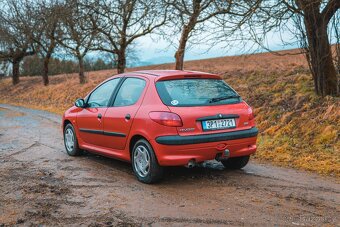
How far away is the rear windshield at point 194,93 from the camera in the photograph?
577cm

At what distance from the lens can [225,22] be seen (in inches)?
377

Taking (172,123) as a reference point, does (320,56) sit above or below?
above

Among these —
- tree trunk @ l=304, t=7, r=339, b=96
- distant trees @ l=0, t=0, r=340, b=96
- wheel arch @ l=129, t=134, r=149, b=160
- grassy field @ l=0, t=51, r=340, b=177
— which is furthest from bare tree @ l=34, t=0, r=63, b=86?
wheel arch @ l=129, t=134, r=149, b=160

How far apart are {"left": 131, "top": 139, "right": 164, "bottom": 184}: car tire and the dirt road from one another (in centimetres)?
12

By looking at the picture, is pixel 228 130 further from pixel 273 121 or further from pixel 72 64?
pixel 72 64

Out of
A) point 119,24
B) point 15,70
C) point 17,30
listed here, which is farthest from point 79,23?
point 15,70

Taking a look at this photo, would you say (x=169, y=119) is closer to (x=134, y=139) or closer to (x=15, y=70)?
(x=134, y=139)

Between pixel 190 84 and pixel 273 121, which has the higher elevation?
pixel 190 84

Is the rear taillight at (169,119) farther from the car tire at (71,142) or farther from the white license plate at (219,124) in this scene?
the car tire at (71,142)

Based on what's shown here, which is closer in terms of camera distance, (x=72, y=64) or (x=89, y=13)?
(x=89, y=13)

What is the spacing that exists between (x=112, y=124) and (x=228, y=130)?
1.88 meters

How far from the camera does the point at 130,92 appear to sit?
21.2 ft

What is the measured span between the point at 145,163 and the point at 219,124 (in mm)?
1194

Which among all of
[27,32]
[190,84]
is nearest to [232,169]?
[190,84]
